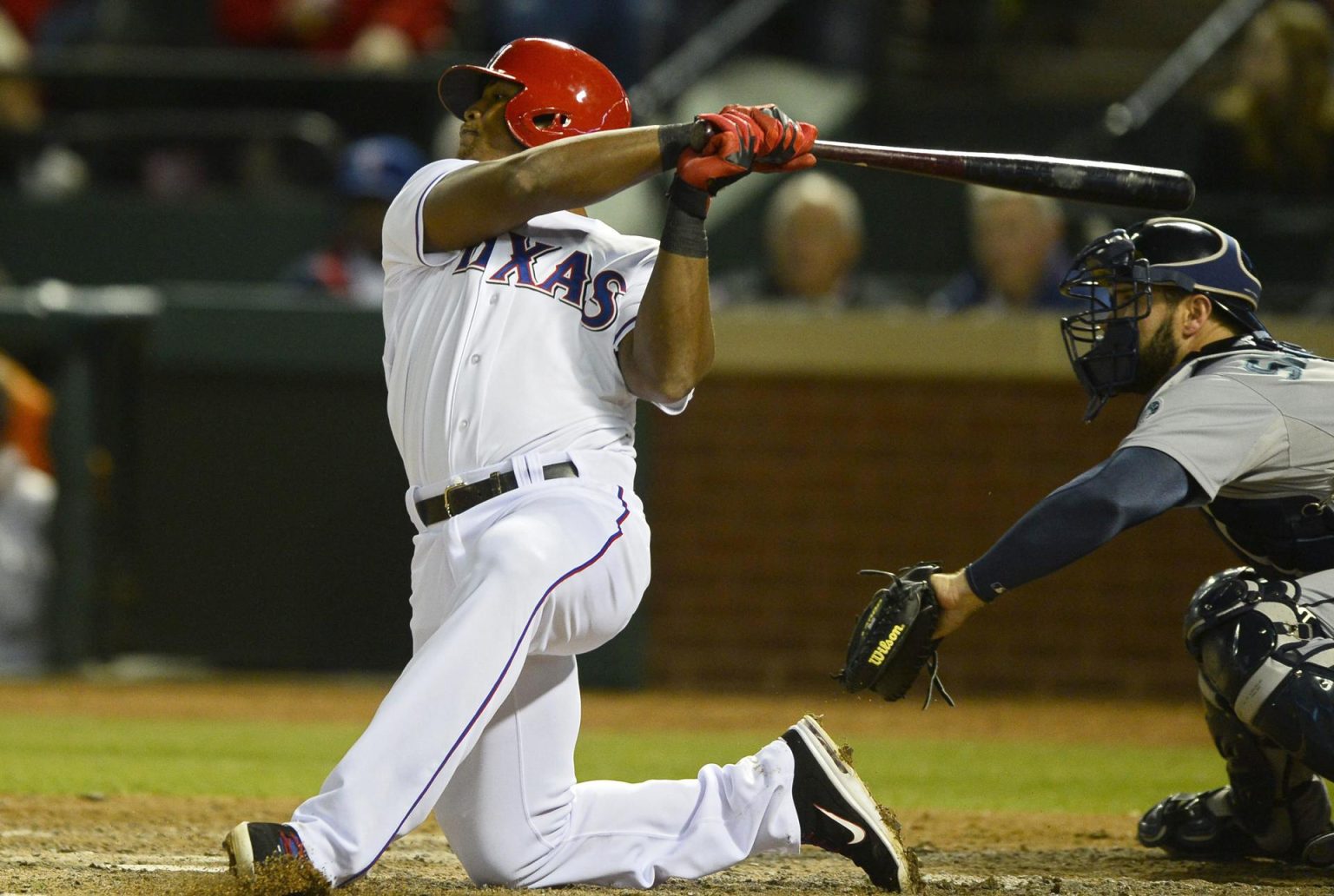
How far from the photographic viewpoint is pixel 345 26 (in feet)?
29.5

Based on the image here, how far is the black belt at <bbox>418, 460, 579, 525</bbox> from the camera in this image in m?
2.73

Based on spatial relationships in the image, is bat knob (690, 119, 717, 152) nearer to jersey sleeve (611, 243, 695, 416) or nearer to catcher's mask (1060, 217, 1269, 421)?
jersey sleeve (611, 243, 695, 416)

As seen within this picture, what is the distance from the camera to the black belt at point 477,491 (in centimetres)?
273

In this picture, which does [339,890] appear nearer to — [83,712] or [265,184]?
[83,712]

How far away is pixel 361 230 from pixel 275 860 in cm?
514

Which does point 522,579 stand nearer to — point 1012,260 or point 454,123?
point 1012,260

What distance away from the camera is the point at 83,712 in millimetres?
6043

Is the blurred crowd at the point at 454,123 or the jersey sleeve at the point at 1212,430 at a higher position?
the blurred crowd at the point at 454,123

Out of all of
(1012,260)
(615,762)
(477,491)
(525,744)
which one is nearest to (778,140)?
(477,491)

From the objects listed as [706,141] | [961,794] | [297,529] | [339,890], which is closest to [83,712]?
[297,529]

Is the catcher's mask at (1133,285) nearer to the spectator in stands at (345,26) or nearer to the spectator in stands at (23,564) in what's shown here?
the spectator in stands at (23,564)

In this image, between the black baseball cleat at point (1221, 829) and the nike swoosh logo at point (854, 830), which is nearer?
the nike swoosh logo at point (854, 830)

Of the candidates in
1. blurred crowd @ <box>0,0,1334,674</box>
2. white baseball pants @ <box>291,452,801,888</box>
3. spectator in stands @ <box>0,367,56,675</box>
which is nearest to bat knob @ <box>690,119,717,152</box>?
white baseball pants @ <box>291,452,801,888</box>

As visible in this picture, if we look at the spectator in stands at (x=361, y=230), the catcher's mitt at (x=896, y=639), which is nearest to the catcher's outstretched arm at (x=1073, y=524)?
the catcher's mitt at (x=896, y=639)
